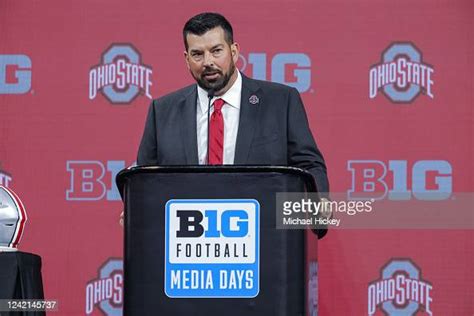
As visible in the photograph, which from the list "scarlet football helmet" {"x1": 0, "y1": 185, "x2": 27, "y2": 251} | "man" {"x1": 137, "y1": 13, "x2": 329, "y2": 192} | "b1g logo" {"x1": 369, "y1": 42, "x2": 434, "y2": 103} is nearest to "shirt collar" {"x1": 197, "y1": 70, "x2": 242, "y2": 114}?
"man" {"x1": 137, "y1": 13, "x2": 329, "y2": 192}

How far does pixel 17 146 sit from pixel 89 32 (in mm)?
530

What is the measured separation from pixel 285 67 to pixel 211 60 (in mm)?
1154

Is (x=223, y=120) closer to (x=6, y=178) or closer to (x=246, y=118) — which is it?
(x=246, y=118)

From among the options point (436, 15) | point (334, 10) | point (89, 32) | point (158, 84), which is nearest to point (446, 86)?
A: point (436, 15)

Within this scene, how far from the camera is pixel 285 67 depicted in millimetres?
3818

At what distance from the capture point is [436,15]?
3816 millimetres

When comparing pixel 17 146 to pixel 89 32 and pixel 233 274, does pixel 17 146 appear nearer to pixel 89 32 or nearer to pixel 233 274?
pixel 89 32

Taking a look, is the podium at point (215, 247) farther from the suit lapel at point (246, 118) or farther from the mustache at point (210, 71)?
the mustache at point (210, 71)

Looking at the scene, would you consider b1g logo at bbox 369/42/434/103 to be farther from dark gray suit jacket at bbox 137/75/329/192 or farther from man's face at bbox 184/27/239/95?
man's face at bbox 184/27/239/95

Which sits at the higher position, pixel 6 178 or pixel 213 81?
pixel 213 81

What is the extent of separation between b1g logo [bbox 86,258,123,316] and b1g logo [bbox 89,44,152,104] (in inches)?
25.6

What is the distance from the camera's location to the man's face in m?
2.70

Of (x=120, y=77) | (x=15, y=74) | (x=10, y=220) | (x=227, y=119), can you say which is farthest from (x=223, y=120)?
(x=15, y=74)

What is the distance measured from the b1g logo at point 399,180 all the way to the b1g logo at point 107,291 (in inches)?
37.1
